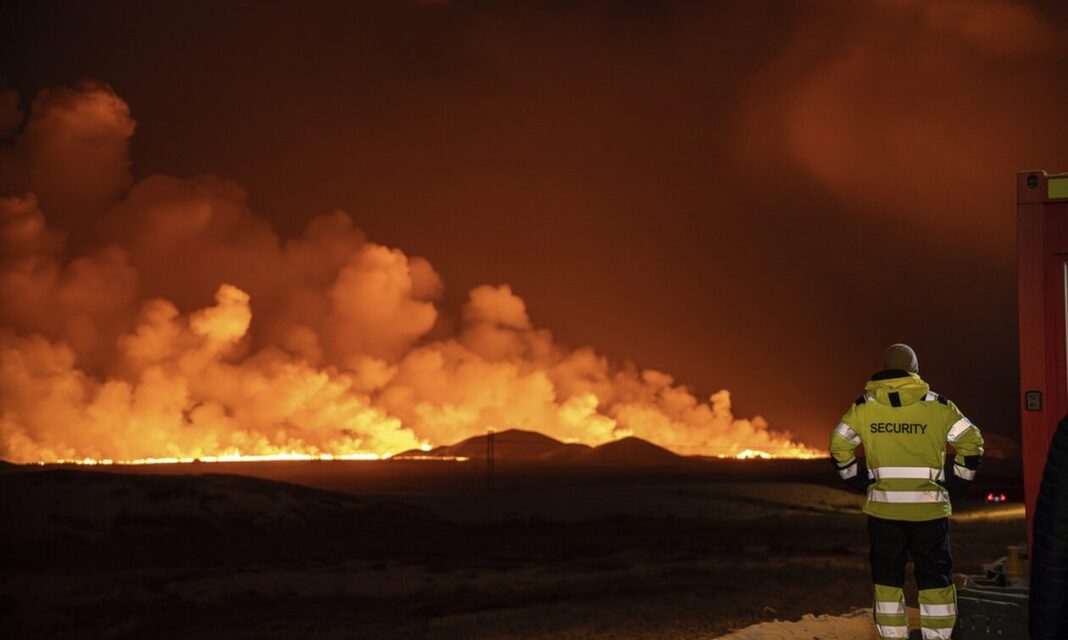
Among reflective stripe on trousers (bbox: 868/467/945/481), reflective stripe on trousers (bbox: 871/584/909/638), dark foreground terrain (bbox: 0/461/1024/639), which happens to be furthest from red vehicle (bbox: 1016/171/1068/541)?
dark foreground terrain (bbox: 0/461/1024/639)

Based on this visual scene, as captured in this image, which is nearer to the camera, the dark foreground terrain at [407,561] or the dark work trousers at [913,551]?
the dark work trousers at [913,551]

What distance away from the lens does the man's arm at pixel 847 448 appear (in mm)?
8641

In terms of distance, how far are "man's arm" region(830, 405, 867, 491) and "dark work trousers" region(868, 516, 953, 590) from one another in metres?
0.40

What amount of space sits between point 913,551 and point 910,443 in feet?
2.63

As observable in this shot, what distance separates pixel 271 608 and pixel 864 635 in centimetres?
1220

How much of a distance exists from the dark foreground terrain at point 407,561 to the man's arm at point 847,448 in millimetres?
5902

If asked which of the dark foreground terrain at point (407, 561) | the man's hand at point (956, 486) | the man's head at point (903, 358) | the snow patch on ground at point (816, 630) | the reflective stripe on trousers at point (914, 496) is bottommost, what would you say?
the dark foreground terrain at point (407, 561)

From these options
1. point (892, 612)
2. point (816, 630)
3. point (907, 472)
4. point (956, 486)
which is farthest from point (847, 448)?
point (816, 630)

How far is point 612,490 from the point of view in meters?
63.3

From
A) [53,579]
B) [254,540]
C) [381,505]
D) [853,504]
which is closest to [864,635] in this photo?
[53,579]

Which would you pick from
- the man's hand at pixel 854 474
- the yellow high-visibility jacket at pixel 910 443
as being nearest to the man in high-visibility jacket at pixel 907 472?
the yellow high-visibility jacket at pixel 910 443

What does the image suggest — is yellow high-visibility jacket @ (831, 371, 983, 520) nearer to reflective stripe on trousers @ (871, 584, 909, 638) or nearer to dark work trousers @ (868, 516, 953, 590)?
dark work trousers @ (868, 516, 953, 590)

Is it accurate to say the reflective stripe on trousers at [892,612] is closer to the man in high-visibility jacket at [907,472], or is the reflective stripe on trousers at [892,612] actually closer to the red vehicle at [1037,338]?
the man in high-visibility jacket at [907,472]

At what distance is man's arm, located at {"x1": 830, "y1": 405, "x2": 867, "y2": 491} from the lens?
8641 mm
